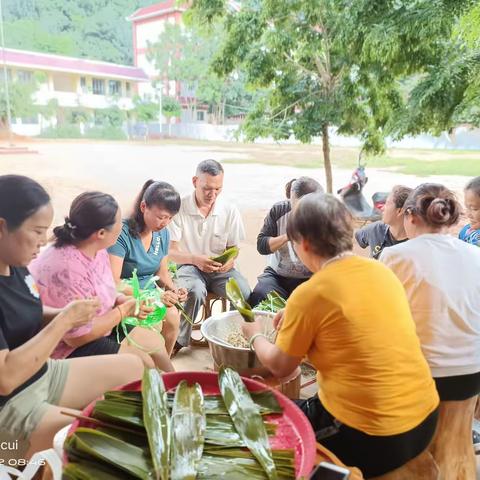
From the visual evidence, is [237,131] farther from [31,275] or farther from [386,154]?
[31,275]

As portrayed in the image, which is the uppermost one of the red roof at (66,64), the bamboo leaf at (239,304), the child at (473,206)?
the red roof at (66,64)

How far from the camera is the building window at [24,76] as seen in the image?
6.30ft

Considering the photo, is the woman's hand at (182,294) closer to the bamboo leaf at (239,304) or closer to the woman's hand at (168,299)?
the woman's hand at (168,299)

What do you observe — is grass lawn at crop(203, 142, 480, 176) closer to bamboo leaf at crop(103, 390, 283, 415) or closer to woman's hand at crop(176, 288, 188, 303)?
woman's hand at crop(176, 288, 188, 303)

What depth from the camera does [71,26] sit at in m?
1.96

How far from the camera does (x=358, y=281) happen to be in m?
1.29

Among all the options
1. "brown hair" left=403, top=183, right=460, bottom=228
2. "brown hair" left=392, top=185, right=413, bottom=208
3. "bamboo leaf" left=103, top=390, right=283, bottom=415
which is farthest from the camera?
"brown hair" left=392, top=185, right=413, bottom=208

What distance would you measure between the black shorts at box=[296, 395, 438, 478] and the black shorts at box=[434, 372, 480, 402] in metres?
0.19

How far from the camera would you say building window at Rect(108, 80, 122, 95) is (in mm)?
2232

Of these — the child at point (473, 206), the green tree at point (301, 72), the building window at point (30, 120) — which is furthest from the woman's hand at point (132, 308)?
the green tree at point (301, 72)

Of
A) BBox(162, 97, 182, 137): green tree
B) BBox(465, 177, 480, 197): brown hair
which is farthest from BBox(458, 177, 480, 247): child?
BBox(162, 97, 182, 137): green tree

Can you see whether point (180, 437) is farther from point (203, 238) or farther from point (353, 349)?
point (203, 238)

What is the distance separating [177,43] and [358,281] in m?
1.96

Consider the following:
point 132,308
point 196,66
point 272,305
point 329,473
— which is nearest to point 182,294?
point 272,305
